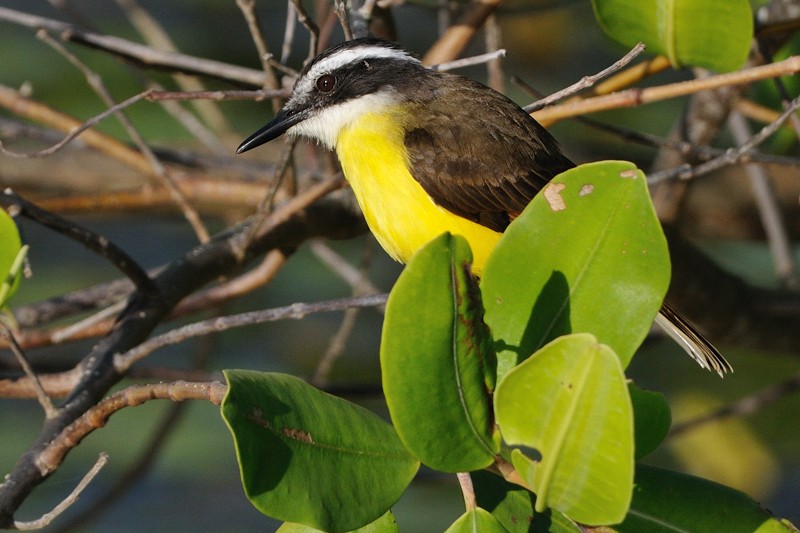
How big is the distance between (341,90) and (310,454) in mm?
1735

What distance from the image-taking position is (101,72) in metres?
5.39

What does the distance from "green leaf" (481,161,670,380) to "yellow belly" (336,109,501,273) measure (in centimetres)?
98

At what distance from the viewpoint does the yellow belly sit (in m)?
2.64

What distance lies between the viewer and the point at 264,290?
557 centimetres

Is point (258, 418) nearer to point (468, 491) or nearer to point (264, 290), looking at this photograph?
point (468, 491)

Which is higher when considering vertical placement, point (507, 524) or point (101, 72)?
point (507, 524)

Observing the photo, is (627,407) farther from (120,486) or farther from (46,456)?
(120,486)

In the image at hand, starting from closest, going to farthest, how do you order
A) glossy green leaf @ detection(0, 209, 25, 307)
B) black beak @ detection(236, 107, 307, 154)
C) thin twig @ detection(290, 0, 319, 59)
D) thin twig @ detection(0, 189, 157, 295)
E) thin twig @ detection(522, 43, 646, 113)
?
glossy green leaf @ detection(0, 209, 25, 307)
thin twig @ detection(522, 43, 646, 113)
thin twig @ detection(0, 189, 157, 295)
thin twig @ detection(290, 0, 319, 59)
black beak @ detection(236, 107, 307, 154)

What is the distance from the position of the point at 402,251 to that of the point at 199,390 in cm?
112

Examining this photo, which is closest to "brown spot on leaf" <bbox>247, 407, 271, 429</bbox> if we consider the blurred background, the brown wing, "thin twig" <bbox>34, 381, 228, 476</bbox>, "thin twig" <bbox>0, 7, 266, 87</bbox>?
"thin twig" <bbox>34, 381, 228, 476</bbox>

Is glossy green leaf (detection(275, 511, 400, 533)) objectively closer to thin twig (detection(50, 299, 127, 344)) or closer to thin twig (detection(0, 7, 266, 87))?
thin twig (detection(50, 299, 127, 344))

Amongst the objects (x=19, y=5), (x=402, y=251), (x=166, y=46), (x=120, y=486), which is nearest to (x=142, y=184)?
(x=166, y=46)

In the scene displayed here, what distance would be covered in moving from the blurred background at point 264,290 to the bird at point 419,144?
0.49 meters

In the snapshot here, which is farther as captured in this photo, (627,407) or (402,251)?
(402,251)
